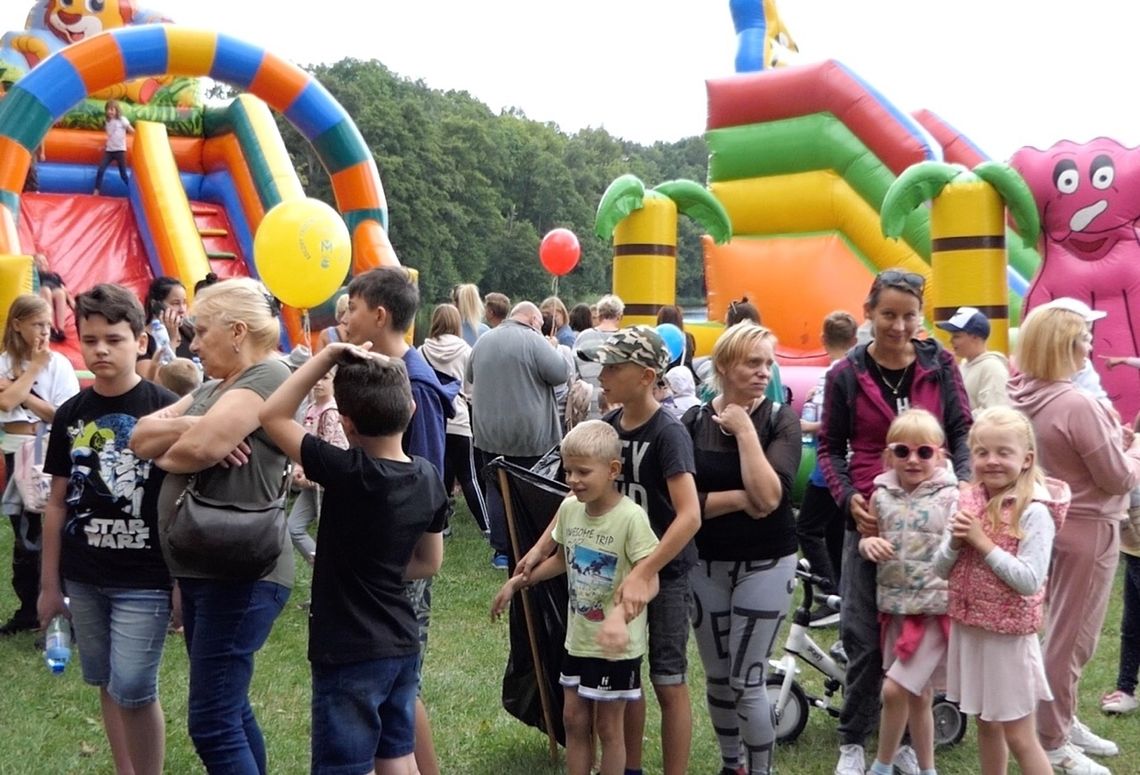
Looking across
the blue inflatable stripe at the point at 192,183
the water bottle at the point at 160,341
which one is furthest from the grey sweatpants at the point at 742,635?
the blue inflatable stripe at the point at 192,183

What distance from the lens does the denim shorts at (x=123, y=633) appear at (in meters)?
3.15

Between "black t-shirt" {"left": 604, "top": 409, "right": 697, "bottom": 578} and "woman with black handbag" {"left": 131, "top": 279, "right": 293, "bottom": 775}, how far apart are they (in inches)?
41.0

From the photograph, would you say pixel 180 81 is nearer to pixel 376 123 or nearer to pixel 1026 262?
pixel 1026 262

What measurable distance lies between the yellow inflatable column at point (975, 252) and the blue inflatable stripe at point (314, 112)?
574cm

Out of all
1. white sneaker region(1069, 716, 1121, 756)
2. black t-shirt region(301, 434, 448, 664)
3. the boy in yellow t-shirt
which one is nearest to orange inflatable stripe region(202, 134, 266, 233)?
the boy in yellow t-shirt

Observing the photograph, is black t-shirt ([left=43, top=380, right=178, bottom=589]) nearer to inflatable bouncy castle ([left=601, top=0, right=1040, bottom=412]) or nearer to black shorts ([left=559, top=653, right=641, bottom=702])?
black shorts ([left=559, top=653, right=641, bottom=702])

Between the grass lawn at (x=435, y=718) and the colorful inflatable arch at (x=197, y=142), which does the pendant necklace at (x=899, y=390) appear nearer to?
the grass lawn at (x=435, y=718)

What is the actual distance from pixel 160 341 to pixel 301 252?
133cm

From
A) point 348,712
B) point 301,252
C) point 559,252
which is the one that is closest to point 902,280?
point 348,712

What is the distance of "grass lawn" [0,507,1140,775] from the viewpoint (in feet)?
13.4

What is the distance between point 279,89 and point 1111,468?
8738 mm

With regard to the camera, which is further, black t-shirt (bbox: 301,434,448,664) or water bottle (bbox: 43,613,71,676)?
water bottle (bbox: 43,613,71,676)

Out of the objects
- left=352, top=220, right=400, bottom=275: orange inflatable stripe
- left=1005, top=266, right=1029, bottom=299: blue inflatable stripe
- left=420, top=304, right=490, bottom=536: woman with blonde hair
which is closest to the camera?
left=420, top=304, right=490, bottom=536: woman with blonde hair

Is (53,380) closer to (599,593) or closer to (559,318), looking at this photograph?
(599,593)
